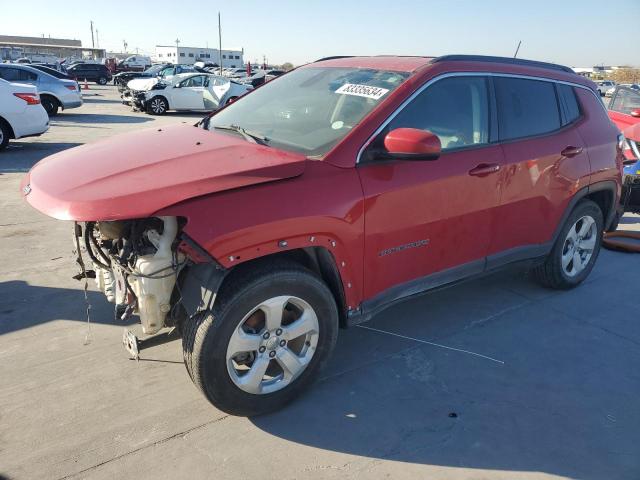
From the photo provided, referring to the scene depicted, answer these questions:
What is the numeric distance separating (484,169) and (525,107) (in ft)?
2.71

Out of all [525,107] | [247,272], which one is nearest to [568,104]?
[525,107]

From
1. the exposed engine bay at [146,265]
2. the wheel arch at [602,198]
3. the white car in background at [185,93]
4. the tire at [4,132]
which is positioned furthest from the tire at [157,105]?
the exposed engine bay at [146,265]

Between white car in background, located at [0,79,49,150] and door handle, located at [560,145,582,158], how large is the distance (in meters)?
10.0

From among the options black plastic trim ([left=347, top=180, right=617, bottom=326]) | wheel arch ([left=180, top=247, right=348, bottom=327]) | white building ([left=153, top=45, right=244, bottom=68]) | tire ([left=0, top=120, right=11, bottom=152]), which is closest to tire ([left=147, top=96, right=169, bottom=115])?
tire ([left=0, top=120, right=11, bottom=152])

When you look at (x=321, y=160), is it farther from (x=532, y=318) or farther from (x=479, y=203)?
(x=532, y=318)

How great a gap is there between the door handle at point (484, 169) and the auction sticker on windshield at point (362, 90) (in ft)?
2.61

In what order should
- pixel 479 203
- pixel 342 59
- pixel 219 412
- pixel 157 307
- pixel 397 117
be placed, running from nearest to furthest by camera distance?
pixel 157 307 → pixel 219 412 → pixel 397 117 → pixel 479 203 → pixel 342 59

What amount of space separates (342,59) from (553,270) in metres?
2.53

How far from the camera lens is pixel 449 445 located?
2717mm

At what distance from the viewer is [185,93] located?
730 inches

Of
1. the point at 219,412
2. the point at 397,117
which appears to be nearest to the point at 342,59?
the point at 397,117

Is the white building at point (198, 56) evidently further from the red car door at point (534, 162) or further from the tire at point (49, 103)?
the red car door at point (534, 162)

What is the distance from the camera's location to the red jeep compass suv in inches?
99.5

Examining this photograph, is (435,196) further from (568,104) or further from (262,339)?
(568,104)
